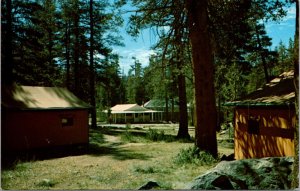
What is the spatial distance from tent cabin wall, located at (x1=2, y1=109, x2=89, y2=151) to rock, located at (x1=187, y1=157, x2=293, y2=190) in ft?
44.9

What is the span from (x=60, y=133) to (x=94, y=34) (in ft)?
59.4

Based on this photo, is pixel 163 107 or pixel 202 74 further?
pixel 163 107

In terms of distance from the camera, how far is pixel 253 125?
14383 mm

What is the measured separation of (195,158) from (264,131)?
2989 mm

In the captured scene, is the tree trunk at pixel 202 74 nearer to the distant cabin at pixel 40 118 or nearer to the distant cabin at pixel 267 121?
the distant cabin at pixel 267 121

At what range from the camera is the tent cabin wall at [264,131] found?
11.9 meters

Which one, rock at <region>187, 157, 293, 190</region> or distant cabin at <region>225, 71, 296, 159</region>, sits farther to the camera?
distant cabin at <region>225, 71, 296, 159</region>

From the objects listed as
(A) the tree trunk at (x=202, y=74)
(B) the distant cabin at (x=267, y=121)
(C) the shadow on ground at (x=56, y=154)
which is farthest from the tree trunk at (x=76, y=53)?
(B) the distant cabin at (x=267, y=121)

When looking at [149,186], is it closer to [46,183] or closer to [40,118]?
[46,183]

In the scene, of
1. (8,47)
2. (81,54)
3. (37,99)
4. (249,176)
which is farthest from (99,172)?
(81,54)

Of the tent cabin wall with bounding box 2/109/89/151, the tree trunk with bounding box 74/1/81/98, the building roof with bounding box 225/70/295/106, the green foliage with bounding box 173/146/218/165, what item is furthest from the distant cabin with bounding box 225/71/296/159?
the tree trunk with bounding box 74/1/81/98

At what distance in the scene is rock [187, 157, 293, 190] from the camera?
7867mm

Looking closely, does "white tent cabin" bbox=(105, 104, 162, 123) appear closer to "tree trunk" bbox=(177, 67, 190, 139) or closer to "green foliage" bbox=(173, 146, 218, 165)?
"tree trunk" bbox=(177, 67, 190, 139)

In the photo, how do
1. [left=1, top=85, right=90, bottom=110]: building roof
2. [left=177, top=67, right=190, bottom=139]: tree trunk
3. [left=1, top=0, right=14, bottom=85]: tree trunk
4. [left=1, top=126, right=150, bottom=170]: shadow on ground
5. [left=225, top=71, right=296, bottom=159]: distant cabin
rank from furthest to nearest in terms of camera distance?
[left=177, top=67, right=190, bottom=139]: tree trunk, [left=1, top=0, right=14, bottom=85]: tree trunk, [left=1, top=85, right=90, bottom=110]: building roof, [left=1, top=126, right=150, bottom=170]: shadow on ground, [left=225, top=71, right=296, bottom=159]: distant cabin
